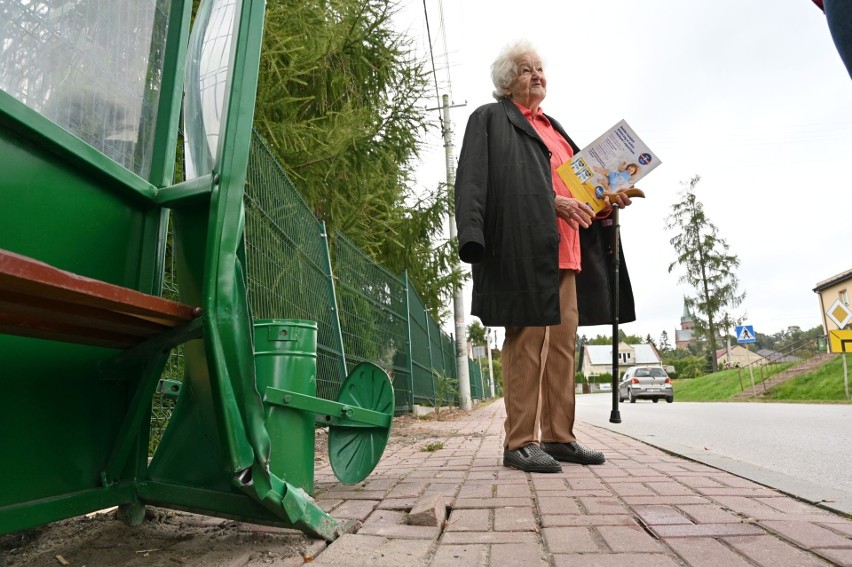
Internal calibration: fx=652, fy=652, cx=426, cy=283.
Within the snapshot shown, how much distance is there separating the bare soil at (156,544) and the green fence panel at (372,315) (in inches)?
127

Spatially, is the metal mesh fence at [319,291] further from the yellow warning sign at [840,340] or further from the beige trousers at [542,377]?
the yellow warning sign at [840,340]

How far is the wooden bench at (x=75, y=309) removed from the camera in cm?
117

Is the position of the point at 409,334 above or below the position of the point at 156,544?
above

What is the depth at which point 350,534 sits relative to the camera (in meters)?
2.06

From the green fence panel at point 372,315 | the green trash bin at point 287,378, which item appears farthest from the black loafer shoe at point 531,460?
the green fence panel at point 372,315

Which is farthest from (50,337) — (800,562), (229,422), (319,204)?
(319,204)

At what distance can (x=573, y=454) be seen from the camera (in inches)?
150

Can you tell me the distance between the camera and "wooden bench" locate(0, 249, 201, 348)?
3.83 ft

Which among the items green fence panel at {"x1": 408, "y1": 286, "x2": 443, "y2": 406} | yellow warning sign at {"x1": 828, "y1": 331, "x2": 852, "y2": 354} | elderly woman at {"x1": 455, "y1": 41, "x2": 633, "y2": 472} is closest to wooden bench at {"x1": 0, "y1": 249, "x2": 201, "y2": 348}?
elderly woman at {"x1": 455, "y1": 41, "x2": 633, "y2": 472}

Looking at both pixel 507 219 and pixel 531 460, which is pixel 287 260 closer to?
pixel 507 219

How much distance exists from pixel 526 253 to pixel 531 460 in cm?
110

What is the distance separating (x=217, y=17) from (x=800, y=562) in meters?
2.35

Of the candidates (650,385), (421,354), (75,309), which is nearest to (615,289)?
(75,309)

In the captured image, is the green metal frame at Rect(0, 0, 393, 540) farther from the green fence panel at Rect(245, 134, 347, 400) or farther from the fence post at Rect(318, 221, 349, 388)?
the fence post at Rect(318, 221, 349, 388)
